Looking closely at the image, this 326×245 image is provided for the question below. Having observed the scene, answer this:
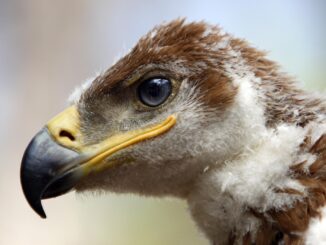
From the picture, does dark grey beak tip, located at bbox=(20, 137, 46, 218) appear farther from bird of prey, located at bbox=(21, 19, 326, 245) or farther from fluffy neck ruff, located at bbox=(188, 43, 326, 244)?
fluffy neck ruff, located at bbox=(188, 43, 326, 244)

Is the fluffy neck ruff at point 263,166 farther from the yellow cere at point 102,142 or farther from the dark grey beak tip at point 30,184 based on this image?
the dark grey beak tip at point 30,184

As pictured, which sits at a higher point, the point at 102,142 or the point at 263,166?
the point at 102,142

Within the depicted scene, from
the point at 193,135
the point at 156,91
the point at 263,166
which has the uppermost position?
the point at 156,91

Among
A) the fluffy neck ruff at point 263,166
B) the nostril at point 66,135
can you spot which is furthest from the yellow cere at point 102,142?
the fluffy neck ruff at point 263,166

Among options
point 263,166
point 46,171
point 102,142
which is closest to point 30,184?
point 46,171

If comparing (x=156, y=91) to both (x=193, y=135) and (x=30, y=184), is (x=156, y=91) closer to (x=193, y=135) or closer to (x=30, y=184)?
(x=193, y=135)

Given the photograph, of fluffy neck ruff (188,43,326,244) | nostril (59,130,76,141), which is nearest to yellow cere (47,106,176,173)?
nostril (59,130,76,141)
